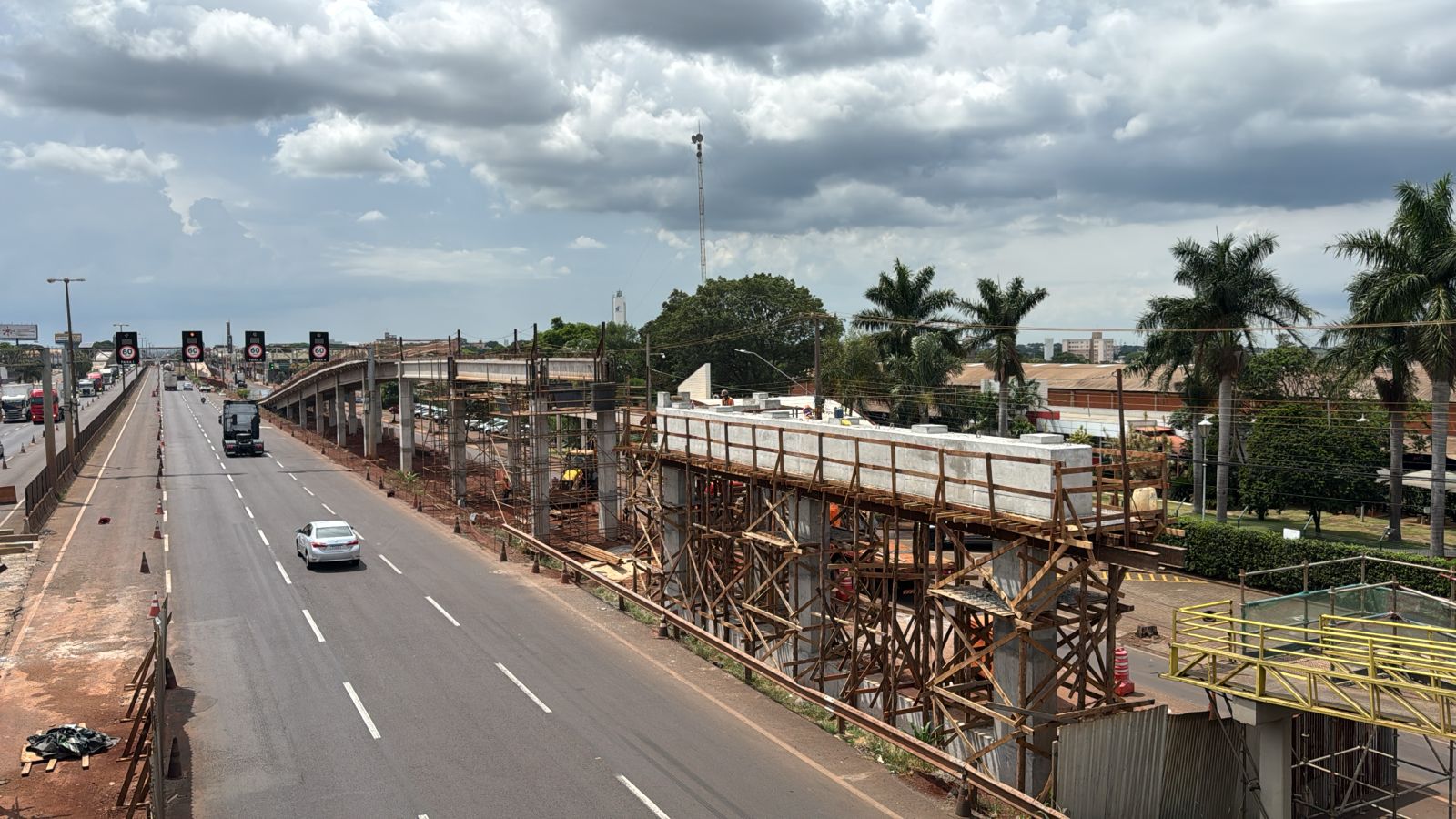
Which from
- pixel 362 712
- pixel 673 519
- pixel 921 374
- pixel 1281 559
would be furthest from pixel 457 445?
pixel 1281 559

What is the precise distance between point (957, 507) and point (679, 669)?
26.6ft

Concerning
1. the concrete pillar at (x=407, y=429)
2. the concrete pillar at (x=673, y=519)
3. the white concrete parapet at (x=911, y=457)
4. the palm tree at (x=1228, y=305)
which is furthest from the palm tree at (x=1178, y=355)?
the concrete pillar at (x=407, y=429)

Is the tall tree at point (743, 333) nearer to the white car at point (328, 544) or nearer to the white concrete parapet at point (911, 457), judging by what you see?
the white car at point (328, 544)

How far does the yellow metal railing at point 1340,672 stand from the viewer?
11125 millimetres

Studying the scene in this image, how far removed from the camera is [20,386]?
11088 centimetres

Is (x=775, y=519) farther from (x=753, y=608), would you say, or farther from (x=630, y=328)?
(x=630, y=328)

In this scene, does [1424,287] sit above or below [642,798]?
above

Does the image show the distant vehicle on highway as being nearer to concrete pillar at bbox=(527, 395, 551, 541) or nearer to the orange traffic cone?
concrete pillar at bbox=(527, 395, 551, 541)

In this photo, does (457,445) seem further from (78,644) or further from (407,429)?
(78,644)

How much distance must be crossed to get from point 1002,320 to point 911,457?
3040cm

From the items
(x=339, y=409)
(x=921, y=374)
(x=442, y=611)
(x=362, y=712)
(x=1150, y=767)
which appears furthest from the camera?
(x=339, y=409)

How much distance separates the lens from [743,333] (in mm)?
82625

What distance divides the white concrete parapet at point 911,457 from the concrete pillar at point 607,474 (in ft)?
53.2

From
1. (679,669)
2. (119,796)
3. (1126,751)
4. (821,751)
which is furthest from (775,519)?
(119,796)
